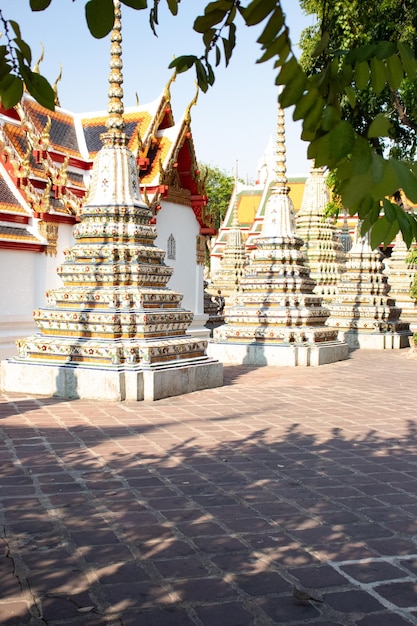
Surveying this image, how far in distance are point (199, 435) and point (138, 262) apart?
11.6ft

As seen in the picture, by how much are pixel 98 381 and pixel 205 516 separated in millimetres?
4473

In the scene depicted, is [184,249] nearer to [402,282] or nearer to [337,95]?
[402,282]

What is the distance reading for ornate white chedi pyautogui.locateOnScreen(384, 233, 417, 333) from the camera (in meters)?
22.9

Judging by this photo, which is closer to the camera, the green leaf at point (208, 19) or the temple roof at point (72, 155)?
the green leaf at point (208, 19)

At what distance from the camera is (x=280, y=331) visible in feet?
45.7

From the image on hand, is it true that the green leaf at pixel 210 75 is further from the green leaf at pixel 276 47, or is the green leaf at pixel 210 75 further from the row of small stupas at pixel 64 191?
the row of small stupas at pixel 64 191

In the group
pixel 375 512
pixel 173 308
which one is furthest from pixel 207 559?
pixel 173 308

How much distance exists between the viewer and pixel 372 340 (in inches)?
728

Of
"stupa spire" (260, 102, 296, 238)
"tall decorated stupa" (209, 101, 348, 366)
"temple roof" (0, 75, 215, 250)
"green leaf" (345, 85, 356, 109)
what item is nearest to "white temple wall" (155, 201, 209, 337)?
"temple roof" (0, 75, 215, 250)

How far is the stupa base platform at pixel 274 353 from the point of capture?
45.0 ft

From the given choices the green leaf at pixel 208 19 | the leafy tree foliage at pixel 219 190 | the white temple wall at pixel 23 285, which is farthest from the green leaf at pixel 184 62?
the leafy tree foliage at pixel 219 190

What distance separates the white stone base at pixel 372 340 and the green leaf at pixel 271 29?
16.7 m

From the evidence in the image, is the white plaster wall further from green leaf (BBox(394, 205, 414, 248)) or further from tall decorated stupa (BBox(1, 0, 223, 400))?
green leaf (BBox(394, 205, 414, 248))

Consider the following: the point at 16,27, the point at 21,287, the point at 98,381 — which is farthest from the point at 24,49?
the point at 21,287
